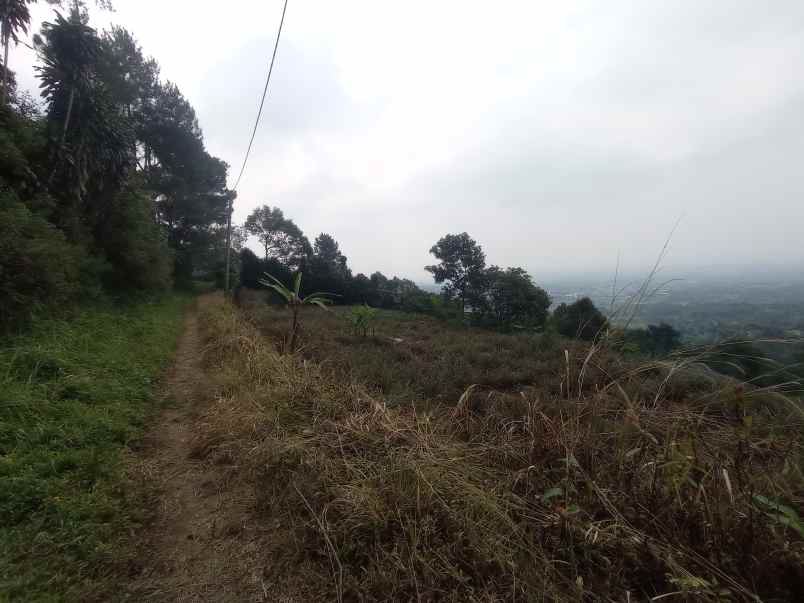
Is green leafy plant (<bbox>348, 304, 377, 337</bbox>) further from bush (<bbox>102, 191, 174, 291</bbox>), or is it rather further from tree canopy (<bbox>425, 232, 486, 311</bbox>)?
tree canopy (<bbox>425, 232, 486, 311</bbox>)

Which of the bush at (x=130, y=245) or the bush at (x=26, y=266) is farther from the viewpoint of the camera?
the bush at (x=130, y=245)

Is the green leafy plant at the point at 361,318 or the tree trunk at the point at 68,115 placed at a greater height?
the tree trunk at the point at 68,115

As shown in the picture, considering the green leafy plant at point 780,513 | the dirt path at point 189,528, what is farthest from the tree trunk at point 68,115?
the green leafy plant at point 780,513

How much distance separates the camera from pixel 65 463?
230 cm

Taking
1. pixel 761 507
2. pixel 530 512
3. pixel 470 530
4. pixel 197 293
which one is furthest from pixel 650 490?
pixel 197 293

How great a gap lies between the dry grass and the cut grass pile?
2.59 ft

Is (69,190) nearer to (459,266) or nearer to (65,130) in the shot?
(65,130)

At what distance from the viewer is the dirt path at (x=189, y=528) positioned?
1.60 m

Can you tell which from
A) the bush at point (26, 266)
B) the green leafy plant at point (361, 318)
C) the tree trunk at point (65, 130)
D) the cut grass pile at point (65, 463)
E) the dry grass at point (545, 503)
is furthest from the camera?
the green leafy plant at point (361, 318)

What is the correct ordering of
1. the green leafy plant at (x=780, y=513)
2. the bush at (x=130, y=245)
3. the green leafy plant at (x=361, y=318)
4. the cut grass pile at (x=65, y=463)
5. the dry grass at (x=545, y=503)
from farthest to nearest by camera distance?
the bush at (x=130, y=245) → the green leafy plant at (x=361, y=318) → the cut grass pile at (x=65, y=463) → the dry grass at (x=545, y=503) → the green leafy plant at (x=780, y=513)

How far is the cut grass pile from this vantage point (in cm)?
155

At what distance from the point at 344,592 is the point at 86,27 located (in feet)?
49.8

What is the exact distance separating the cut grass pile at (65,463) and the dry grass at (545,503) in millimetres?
789

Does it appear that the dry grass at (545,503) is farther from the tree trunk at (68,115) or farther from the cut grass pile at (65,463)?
the tree trunk at (68,115)
